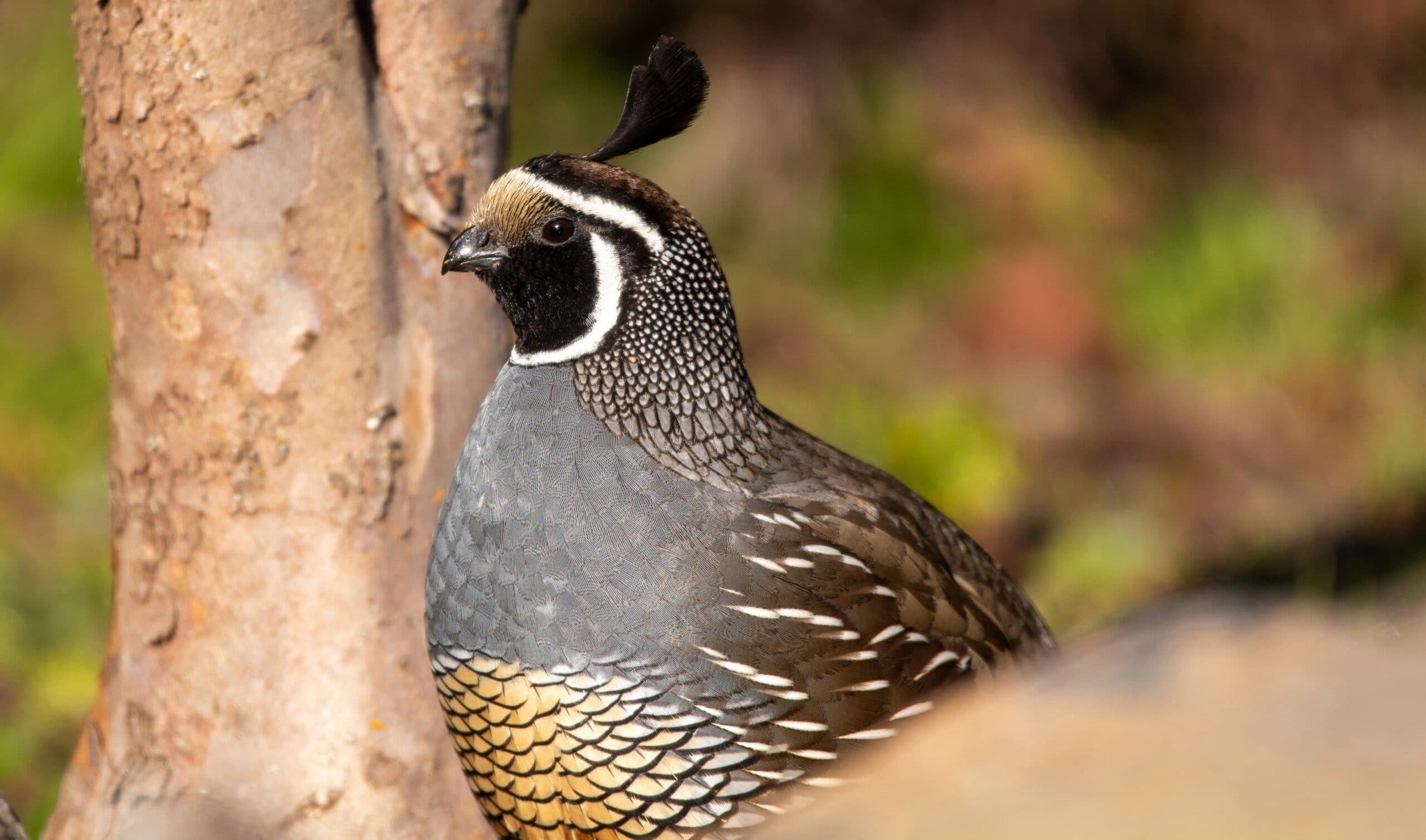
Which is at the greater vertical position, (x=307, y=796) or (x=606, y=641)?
(x=606, y=641)

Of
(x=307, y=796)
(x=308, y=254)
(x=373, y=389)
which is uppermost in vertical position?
(x=308, y=254)

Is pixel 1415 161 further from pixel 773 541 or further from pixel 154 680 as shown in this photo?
pixel 154 680

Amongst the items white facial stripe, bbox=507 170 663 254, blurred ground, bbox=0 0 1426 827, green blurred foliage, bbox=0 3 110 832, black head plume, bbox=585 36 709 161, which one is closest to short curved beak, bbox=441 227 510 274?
white facial stripe, bbox=507 170 663 254

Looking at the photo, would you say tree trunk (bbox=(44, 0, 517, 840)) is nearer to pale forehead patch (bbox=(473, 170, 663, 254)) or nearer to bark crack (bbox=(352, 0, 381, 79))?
bark crack (bbox=(352, 0, 381, 79))

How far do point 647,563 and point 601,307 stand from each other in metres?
0.50

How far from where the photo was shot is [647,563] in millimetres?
2271

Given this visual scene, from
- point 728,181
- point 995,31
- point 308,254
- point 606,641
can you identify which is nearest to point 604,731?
point 606,641

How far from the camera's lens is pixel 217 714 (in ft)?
9.00

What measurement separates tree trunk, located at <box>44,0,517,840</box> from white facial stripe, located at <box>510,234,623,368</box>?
387 mm

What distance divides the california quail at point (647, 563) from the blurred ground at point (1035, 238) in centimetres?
226

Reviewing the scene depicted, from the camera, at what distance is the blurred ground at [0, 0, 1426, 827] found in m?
5.29

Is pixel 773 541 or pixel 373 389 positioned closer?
pixel 773 541

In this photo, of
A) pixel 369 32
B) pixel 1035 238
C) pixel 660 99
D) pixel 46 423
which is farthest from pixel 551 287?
pixel 1035 238

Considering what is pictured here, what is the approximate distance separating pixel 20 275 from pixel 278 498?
4.15m
